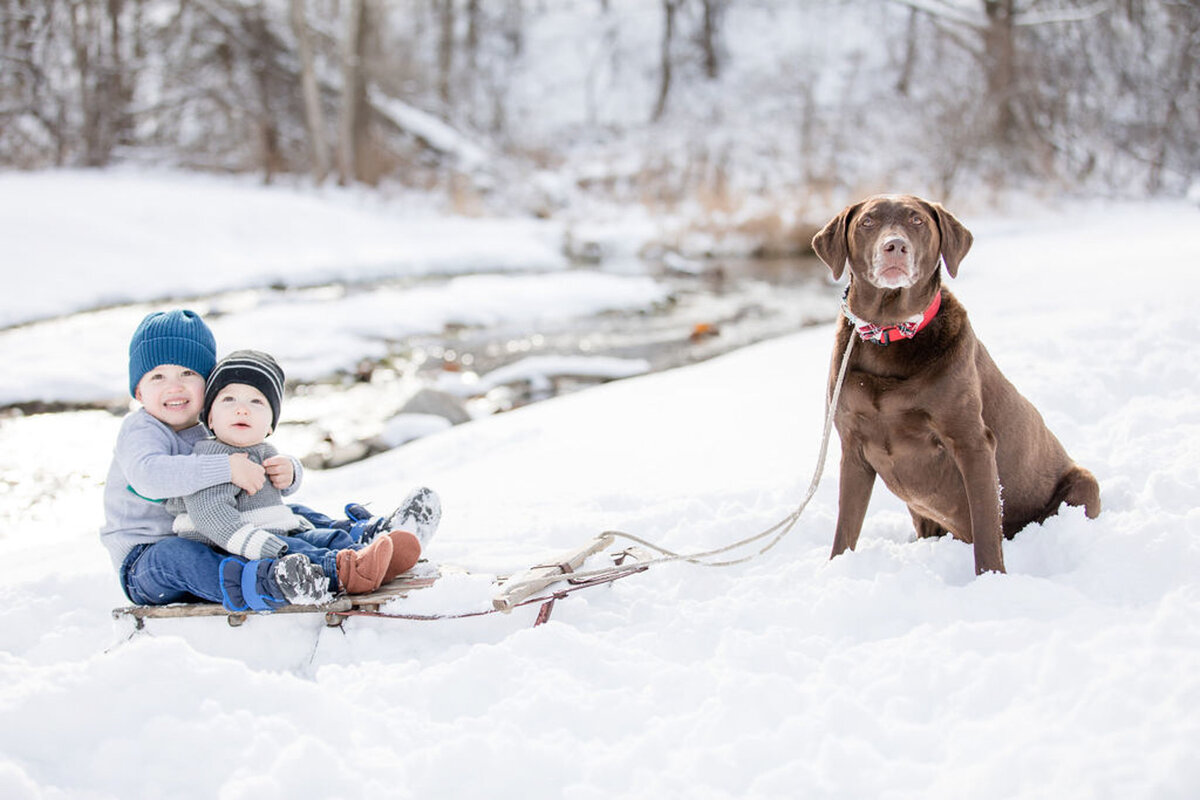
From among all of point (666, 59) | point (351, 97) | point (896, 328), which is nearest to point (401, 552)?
point (896, 328)

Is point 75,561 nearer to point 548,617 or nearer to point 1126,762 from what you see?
point 548,617

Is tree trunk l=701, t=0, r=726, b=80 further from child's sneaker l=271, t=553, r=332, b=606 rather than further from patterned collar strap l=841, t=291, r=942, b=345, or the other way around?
child's sneaker l=271, t=553, r=332, b=606

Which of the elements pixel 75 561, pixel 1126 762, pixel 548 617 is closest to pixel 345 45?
pixel 75 561

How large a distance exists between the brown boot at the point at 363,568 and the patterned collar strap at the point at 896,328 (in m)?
1.62

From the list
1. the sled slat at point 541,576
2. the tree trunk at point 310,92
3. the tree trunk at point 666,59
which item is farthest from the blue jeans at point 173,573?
the tree trunk at point 666,59

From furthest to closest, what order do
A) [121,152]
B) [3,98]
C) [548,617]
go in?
[121,152]
[3,98]
[548,617]

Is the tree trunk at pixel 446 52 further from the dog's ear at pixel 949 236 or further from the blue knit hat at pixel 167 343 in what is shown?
the dog's ear at pixel 949 236

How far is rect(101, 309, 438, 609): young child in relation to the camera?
260 centimetres

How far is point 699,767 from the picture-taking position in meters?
1.83

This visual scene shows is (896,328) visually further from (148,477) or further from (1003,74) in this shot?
(1003,74)

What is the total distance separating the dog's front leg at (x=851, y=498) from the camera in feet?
9.18

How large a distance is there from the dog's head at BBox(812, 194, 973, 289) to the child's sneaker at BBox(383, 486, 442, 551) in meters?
1.58

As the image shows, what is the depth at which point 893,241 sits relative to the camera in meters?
2.40

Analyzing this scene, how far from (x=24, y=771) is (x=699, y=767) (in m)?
1.41
